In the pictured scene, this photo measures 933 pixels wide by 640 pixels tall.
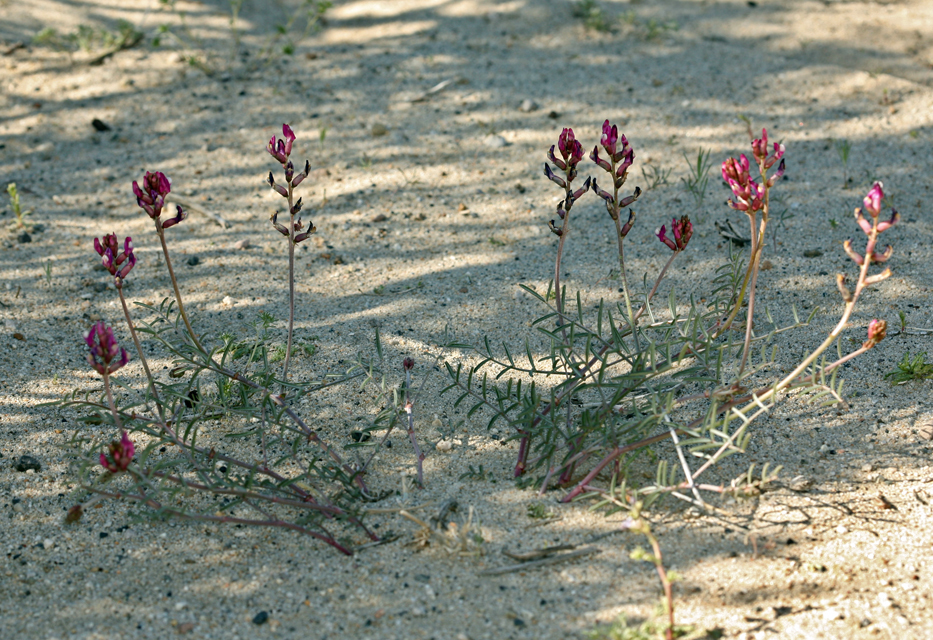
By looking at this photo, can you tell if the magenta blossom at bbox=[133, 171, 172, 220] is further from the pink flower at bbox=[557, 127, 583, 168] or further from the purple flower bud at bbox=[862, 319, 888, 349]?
the purple flower bud at bbox=[862, 319, 888, 349]

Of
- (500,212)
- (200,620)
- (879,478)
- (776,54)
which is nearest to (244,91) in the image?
(500,212)

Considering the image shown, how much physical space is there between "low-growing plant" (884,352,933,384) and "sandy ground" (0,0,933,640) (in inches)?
1.6

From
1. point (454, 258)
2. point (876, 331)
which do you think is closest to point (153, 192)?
point (454, 258)

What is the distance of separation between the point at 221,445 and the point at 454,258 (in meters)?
1.56

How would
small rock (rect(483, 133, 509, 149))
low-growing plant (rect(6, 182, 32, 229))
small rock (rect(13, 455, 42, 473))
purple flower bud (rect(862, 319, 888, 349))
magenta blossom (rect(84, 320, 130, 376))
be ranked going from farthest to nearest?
small rock (rect(483, 133, 509, 149))
low-growing plant (rect(6, 182, 32, 229))
small rock (rect(13, 455, 42, 473))
magenta blossom (rect(84, 320, 130, 376))
purple flower bud (rect(862, 319, 888, 349))

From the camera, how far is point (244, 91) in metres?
5.58

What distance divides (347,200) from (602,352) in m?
2.25

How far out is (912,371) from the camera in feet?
10.3

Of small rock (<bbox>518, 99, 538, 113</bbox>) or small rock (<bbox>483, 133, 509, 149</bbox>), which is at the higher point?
small rock (<bbox>518, 99, 538, 113</bbox>)

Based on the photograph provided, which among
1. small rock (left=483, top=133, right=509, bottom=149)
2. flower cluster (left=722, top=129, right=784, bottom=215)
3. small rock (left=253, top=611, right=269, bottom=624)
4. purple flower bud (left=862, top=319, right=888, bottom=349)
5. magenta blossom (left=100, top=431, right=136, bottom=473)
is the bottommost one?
small rock (left=253, top=611, right=269, bottom=624)

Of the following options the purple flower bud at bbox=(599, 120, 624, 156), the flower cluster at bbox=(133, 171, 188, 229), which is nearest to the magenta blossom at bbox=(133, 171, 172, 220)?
the flower cluster at bbox=(133, 171, 188, 229)

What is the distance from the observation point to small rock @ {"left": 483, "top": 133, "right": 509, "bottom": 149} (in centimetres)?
499

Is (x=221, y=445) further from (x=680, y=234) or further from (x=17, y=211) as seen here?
(x=17, y=211)

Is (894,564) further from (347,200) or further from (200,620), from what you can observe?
(347,200)
